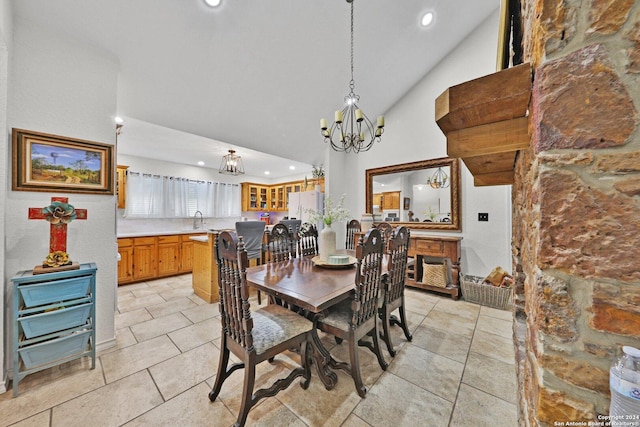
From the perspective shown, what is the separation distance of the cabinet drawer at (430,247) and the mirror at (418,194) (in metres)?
0.44

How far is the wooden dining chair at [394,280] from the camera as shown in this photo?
80.7 inches

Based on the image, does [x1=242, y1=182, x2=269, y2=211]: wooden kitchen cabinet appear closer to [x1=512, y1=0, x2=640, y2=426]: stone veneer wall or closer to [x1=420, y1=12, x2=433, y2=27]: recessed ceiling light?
[x1=420, y1=12, x2=433, y2=27]: recessed ceiling light

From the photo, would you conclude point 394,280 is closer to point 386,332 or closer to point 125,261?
point 386,332

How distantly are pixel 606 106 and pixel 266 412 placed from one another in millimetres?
2008

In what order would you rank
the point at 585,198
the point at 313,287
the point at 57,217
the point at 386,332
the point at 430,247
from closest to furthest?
the point at 585,198 → the point at 313,287 → the point at 57,217 → the point at 386,332 → the point at 430,247

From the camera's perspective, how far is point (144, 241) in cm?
416

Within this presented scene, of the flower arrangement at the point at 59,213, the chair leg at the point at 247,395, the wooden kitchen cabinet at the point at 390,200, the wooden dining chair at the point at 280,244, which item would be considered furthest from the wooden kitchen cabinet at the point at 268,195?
the chair leg at the point at 247,395

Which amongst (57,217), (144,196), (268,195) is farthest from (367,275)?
(268,195)

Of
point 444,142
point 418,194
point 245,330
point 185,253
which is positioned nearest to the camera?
point 245,330

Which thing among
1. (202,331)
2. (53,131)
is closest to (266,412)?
(202,331)

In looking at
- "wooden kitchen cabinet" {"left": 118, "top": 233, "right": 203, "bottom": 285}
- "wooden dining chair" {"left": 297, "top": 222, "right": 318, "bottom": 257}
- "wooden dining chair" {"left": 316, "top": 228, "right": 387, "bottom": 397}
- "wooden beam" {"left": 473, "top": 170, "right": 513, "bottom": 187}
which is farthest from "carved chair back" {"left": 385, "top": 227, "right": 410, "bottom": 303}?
"wooden kitchen cabinet" {"left": 118, "top": 233, "right": 203, "bottom": 285}

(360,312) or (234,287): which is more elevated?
(234,287)

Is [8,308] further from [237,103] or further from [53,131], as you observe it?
[237,103]

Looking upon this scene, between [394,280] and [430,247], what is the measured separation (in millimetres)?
1695
